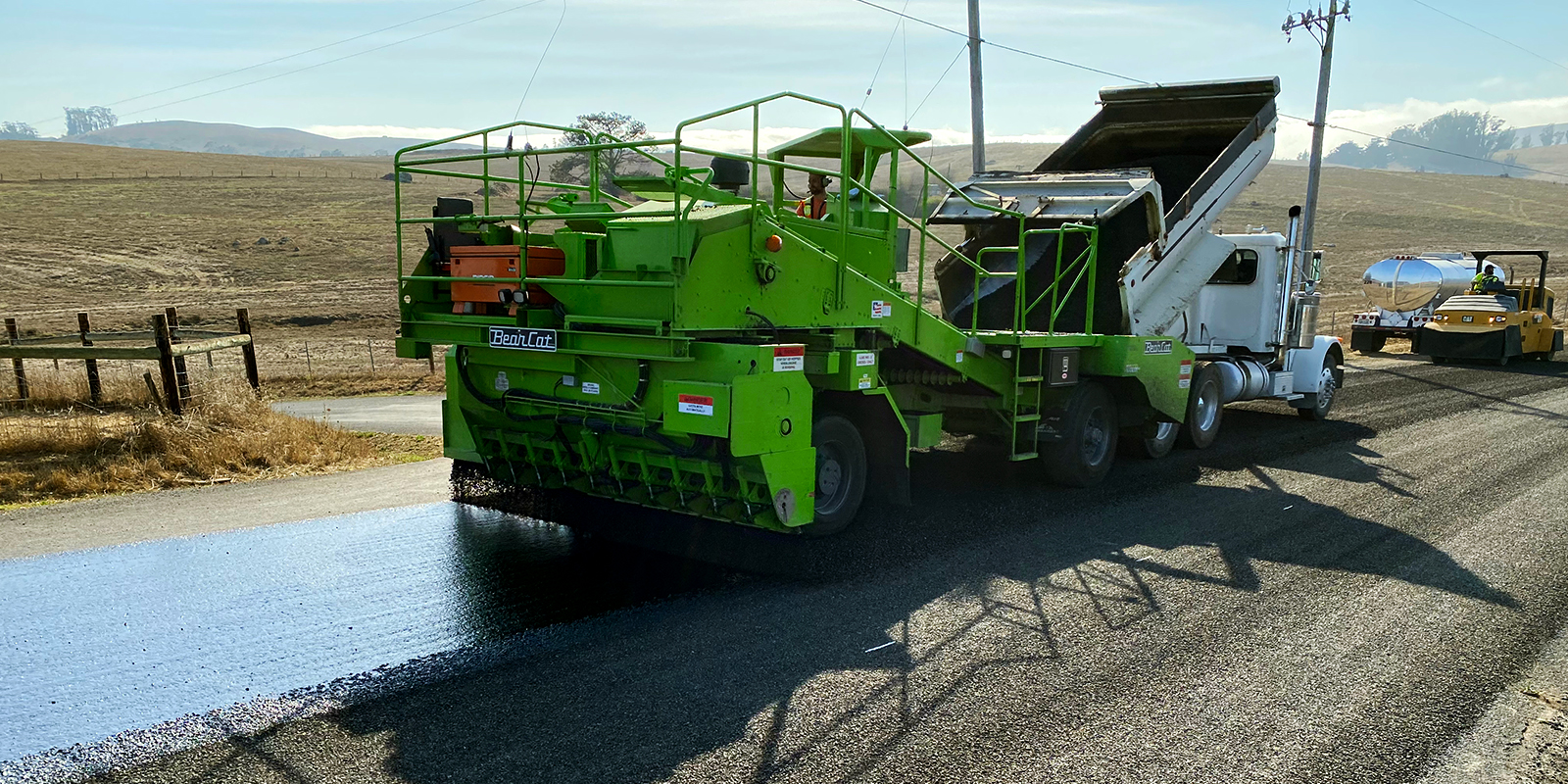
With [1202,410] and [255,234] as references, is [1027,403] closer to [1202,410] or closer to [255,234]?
[1202,410]

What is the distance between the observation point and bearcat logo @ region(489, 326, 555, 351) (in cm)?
619

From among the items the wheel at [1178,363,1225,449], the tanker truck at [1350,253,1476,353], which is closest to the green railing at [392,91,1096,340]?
the wheel at [1178,363,1225,449]

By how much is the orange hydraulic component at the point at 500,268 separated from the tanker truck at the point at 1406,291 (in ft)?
67.7

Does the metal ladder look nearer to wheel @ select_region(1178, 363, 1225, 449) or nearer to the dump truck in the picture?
the dump truck

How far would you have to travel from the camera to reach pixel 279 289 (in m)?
32.7

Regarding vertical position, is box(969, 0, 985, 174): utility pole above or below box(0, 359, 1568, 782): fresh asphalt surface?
above


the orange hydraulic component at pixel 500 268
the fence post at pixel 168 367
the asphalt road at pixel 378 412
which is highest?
the orange hydraulic component at pixel 500 268

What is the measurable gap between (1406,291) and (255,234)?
40159mm

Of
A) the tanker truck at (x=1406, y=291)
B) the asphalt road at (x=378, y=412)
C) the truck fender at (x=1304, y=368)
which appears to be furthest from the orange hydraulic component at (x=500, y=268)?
the tanker truck at (x=1406, y=291)

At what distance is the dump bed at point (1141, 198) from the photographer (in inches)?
379

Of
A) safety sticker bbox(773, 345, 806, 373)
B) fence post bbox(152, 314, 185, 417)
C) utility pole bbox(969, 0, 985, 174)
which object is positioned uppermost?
utility pole bbox(969, 0, 985, 174)

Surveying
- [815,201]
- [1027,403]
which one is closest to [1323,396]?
[1027,403]

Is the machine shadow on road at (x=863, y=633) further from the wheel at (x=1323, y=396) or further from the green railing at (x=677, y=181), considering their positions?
the wheel at (x=1323, y=396)

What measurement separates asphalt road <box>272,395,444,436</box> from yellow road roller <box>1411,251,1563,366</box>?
61.2ft
